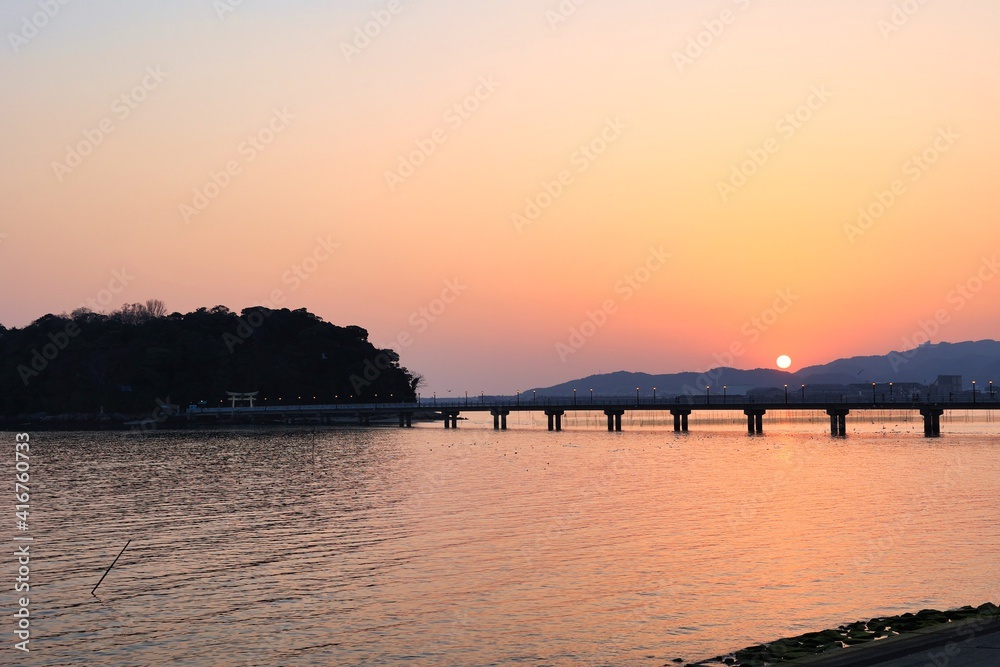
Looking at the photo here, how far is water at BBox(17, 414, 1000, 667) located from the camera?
1069 inches

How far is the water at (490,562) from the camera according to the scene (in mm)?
27141

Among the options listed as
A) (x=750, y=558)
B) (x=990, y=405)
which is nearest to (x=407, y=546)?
(x=750, y=558)

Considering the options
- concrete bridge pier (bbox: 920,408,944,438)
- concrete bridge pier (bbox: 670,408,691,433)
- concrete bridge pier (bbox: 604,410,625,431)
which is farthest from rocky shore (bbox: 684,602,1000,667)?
concrete bridge pier (bbox: 604,410,625,431)

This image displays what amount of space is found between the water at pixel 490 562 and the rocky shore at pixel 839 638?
87.4 inches

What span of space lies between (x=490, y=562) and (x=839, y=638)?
58.1 ft

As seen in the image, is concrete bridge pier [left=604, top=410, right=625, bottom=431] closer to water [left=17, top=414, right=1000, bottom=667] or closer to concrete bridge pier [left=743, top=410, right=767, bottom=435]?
concrete bridge pier [left=743, top=410, right=767, bottom=435]

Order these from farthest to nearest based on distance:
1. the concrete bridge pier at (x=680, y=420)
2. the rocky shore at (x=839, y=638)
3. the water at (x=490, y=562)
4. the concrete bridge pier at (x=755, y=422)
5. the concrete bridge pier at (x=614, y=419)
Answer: the concrete bridge pier at (x=614, y=419) < the concrete bridge pier at (x=680, y=420) < the concrete bridge pier at (x=755, y=422) < the water at (x=490, y=562) < the rocky shore at (x=839, y=638)

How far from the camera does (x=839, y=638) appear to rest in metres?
23.6

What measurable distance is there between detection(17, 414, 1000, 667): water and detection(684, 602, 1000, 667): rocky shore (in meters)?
2.22

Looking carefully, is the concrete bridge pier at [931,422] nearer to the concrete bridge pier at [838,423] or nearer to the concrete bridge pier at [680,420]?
the concrete bridge pier at [838,423]

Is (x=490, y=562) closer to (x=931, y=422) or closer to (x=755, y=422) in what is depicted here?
(x=931, y=422)

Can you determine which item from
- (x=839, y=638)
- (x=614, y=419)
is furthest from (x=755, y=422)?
(x=839, y=638)

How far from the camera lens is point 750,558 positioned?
130ft

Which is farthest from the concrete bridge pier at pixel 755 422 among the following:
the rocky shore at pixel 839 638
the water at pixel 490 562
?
the rocky shore at pixel 839 638
